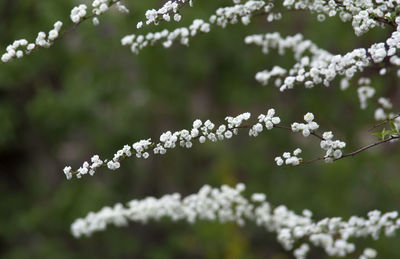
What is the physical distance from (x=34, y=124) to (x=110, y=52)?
958 millimetres

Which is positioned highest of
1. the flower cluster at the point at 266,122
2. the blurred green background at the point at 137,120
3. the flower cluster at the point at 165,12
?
the blurred green background at the point at 137,120

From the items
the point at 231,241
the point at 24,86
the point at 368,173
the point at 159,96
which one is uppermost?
the point at 24,86

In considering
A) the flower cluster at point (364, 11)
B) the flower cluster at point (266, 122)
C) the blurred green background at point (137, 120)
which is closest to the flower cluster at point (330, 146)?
the flower cluster at point (266, 122)

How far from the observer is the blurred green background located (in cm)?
389

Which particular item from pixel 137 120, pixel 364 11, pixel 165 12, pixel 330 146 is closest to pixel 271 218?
pixel 330 146

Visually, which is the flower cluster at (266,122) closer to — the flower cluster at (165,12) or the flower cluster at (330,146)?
the flower cluster at (330,146)

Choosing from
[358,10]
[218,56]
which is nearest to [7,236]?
[218,56]

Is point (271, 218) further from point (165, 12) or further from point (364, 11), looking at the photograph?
point (165, 12)

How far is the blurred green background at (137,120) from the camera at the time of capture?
153 inches

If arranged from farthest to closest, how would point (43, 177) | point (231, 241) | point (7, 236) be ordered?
point (43, 177) → point (7, 236) → point (231, 241)

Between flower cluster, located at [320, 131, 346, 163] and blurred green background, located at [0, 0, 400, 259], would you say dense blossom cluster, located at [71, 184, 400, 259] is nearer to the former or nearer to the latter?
flower cluster, located at [320, 131, 346, 163]

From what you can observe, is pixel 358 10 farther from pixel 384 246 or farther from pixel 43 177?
pixel 43 177

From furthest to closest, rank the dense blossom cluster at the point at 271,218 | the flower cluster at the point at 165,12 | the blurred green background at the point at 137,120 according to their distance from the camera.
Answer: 1. the blurred green background at the point at 137,120
2. the dense blossom cluster at the point at 271,218
3. the flower cluster at the point at 165,12

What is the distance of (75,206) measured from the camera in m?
4.09
